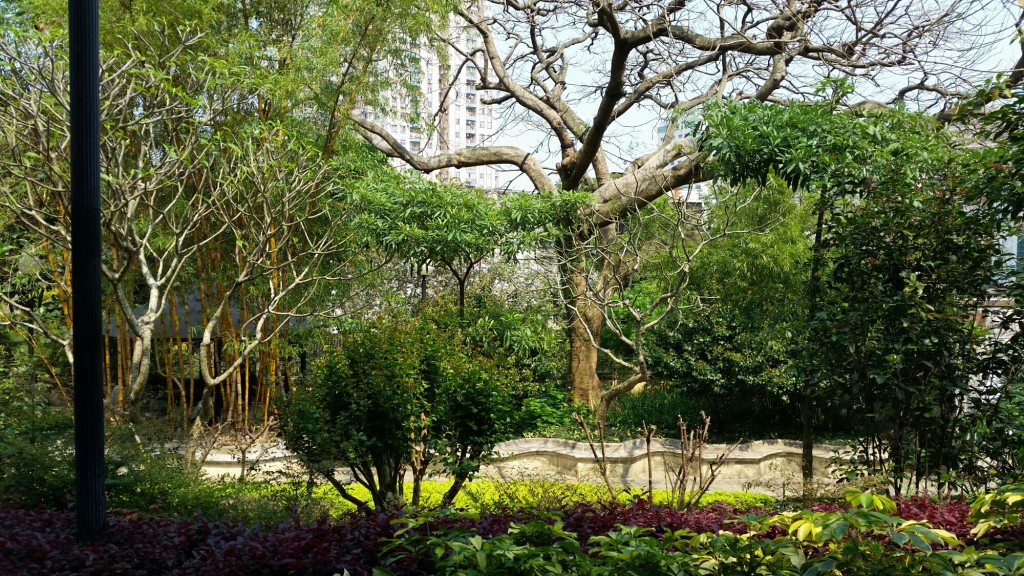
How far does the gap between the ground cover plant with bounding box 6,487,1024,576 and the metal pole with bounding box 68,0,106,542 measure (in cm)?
22

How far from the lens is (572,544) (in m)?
2.33

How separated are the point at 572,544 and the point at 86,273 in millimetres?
2011

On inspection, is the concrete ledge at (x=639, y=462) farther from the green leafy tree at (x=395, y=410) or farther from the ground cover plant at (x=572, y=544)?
the ground cover plant at (x=572, y=544)

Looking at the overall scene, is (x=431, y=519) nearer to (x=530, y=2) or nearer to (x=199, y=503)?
(x=199, y=503)

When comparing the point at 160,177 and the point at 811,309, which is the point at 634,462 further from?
the point at 160,177

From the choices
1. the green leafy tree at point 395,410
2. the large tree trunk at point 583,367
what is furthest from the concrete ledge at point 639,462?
the large tree trunk at point 583,367

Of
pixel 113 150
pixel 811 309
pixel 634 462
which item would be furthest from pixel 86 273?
pixel 634 462

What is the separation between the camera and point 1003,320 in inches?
172

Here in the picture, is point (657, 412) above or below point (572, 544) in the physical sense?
below

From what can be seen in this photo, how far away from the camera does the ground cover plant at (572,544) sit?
85.4 inches

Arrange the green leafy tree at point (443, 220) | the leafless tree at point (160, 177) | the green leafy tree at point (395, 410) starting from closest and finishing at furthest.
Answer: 1. the green leafy tree at point (395, 410)
2. the leafless tree at point (160, 177)
3. the green leafy tree at point (443, 220)

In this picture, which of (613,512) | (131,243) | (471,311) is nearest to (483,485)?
(471,311)

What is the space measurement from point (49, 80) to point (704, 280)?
796 centimetres

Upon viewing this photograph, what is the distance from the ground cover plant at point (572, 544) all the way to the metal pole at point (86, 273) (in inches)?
8.7
